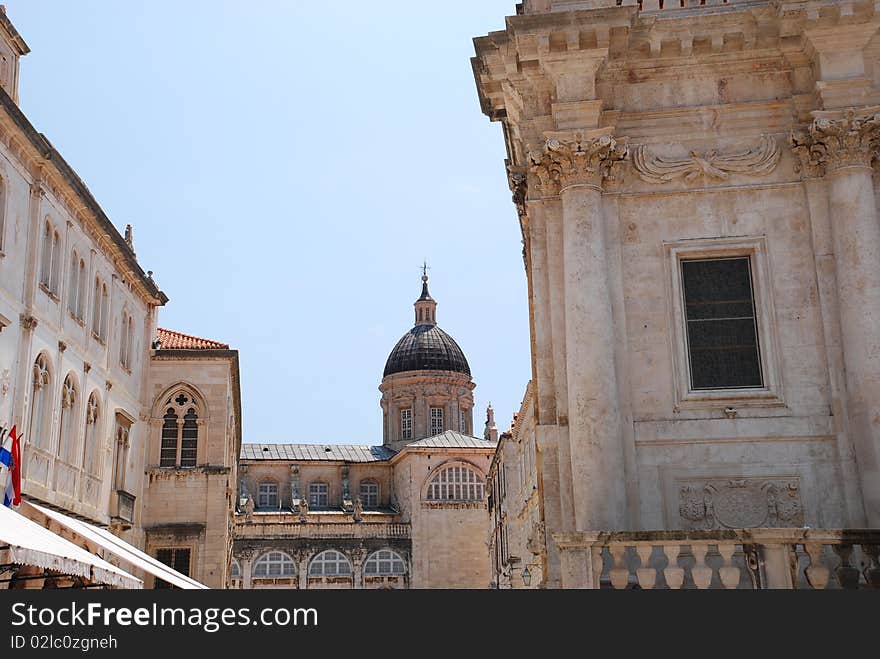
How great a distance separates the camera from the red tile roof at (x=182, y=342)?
130ft

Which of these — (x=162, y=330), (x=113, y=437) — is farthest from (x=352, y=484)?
(x=113, y=437)

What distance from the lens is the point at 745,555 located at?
38.9 feet

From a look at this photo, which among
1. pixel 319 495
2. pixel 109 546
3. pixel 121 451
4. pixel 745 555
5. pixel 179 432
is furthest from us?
pixel 319 495

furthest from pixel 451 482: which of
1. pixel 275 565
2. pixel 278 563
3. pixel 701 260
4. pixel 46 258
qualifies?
pixel 701 260

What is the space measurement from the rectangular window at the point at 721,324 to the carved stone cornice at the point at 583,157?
1754mm

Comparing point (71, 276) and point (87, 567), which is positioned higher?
point (71, 276)

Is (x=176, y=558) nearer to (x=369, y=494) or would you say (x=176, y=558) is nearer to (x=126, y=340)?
(x=126, y=340)

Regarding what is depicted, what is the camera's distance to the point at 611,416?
46.5 ft

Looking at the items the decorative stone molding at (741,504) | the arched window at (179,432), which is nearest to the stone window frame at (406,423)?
the arched window at (179,432)

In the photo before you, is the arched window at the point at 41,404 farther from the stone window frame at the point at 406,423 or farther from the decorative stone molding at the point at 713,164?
the stone window frame at the point at 406,423

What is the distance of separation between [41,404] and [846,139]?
19980 mm

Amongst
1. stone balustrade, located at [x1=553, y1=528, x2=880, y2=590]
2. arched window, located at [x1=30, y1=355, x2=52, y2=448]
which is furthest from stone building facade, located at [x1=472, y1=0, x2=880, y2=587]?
arched window, located at [x1=30, y1=355, x2=52, y2=448]

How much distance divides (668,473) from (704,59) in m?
5.98

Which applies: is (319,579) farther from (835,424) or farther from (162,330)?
(835,424)
